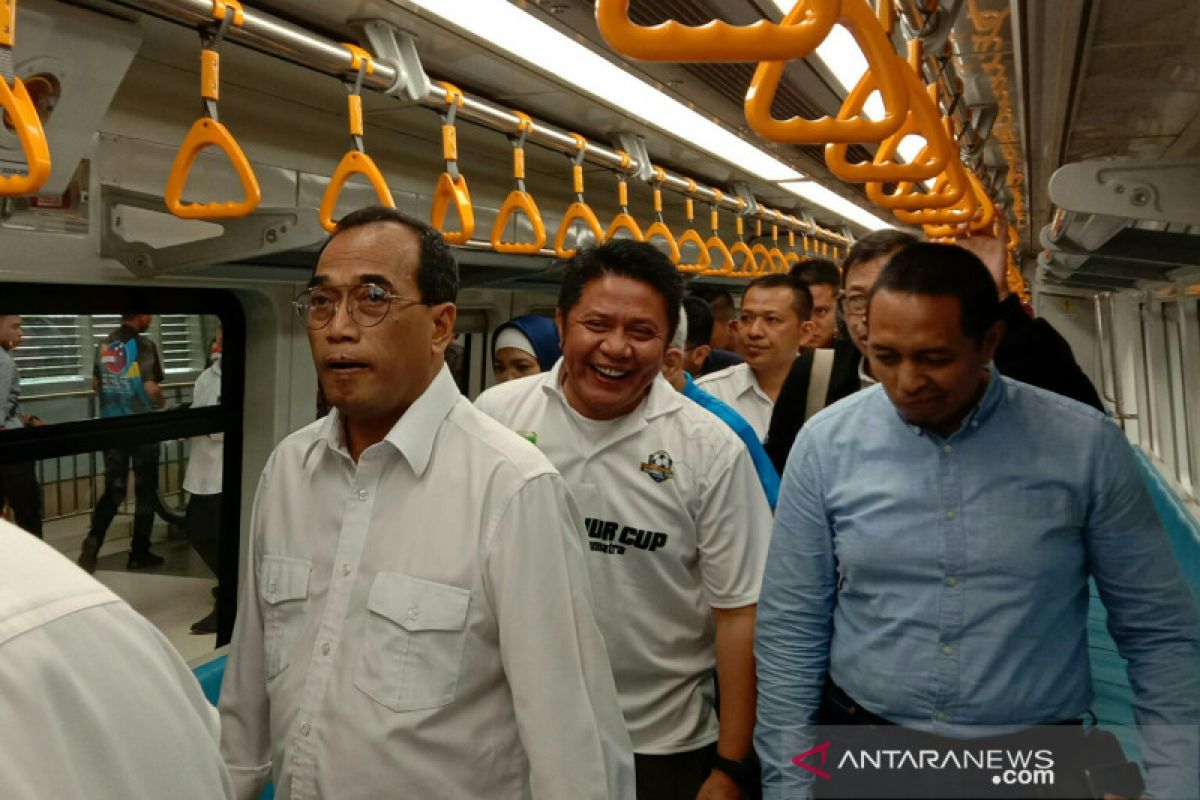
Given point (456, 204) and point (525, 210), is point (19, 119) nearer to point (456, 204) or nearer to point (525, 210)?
point (456, 204)

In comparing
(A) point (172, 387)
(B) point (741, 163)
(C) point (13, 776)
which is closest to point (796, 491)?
(C) point (13, 776)

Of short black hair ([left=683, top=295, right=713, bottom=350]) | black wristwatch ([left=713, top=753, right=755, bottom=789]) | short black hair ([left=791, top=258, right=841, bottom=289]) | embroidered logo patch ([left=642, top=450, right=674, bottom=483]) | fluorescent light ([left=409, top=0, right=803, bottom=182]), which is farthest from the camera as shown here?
short black hair ([left=791, top=258, right=841, bottom=289])

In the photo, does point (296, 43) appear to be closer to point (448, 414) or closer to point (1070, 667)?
point (448, 414)

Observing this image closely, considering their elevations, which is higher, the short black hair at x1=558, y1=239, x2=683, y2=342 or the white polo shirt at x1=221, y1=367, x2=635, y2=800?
the short black hair at x1=558, y1=239, x2=683, y2=342

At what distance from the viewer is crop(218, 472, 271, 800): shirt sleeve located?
5.74 ft

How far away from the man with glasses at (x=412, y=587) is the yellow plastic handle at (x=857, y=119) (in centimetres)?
66

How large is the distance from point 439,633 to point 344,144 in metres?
3.58

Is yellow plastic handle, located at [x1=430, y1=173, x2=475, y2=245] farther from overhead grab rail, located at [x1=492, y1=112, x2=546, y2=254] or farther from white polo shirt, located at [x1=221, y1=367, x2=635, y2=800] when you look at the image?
white polo shirt, located at [x1=221, y1=367, x2=635, y2=800]

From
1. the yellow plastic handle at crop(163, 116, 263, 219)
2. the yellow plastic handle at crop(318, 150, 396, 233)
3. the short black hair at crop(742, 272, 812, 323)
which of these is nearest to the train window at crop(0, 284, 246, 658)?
the yellow plastic handle at crop(163, 116, 263, 219)

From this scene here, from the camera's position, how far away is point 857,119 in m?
1.47

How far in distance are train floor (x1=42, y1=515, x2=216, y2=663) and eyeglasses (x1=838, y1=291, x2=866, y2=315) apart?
3088 mm

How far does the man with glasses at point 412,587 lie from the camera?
57.7 inches

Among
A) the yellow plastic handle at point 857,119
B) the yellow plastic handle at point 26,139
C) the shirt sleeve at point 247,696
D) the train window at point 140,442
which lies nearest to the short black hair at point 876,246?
the yellow plastic handle at point 857,119

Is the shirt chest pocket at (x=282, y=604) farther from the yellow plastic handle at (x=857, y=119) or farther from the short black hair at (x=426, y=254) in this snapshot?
the yellow plastic handle at (x=857, y=119)
